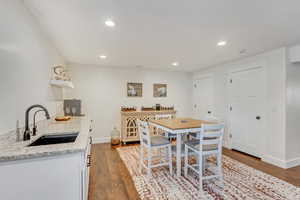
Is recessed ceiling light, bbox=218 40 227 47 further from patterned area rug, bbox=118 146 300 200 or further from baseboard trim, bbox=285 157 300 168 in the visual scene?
baseboard trim, bbox=285 157 300 168

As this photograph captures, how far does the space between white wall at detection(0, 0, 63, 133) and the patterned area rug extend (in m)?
1.83

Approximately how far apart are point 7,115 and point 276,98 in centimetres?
423

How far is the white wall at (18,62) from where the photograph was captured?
1288 millimetres

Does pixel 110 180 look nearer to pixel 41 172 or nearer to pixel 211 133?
pixel 41 172

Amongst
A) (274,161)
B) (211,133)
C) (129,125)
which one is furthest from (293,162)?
(129,125)

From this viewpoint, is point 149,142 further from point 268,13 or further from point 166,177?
point 268,13

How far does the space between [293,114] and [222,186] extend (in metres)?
2.22

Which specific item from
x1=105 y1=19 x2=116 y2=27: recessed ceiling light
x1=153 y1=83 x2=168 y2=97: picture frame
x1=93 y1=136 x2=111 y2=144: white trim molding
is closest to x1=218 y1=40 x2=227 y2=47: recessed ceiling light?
x1=105 y1=19 x2=116 y2=27: recessed ceiling light

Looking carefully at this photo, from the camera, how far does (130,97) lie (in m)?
4.62

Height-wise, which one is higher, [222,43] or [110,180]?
[222,43]

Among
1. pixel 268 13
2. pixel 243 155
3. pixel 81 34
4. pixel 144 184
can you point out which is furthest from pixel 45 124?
pixel 243 155

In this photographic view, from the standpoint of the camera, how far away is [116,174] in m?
2.48

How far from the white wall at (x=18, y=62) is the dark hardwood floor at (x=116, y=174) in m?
1.40

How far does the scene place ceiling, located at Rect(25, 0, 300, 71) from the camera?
1558mm
